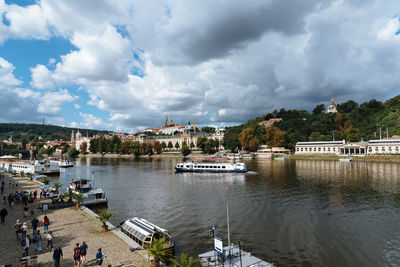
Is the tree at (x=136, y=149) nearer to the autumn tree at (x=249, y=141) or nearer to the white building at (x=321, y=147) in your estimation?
the autumn tree at (x=249, y=141)

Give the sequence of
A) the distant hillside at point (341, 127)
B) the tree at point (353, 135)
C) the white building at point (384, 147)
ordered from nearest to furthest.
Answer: the white building at point (384, 147) → the tree at point (353, 135) → the distant hillside at point (341, 127)

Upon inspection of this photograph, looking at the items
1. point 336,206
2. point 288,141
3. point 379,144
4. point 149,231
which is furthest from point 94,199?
point 288,141

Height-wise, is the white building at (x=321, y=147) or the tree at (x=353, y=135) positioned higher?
the tree at (x=353, y=135)

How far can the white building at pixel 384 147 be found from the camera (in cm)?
11406

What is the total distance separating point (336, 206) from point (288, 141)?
140265mm

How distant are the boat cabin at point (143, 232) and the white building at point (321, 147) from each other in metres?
143

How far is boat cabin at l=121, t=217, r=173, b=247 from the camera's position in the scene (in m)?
20.8

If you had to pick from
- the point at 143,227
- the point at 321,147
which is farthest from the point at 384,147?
the point at 143,227

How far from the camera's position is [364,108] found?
17938 centimetres


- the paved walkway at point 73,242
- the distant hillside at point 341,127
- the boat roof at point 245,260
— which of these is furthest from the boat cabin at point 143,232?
the distant hillside at point 341,127

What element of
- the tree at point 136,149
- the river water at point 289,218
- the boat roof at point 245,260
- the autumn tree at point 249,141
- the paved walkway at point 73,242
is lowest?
the river water at point 289,218

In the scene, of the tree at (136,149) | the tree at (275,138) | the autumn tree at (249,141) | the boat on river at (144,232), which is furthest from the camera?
the tree at (136,149)

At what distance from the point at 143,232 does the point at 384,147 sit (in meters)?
138

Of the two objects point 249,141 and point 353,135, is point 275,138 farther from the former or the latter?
point 353,135
